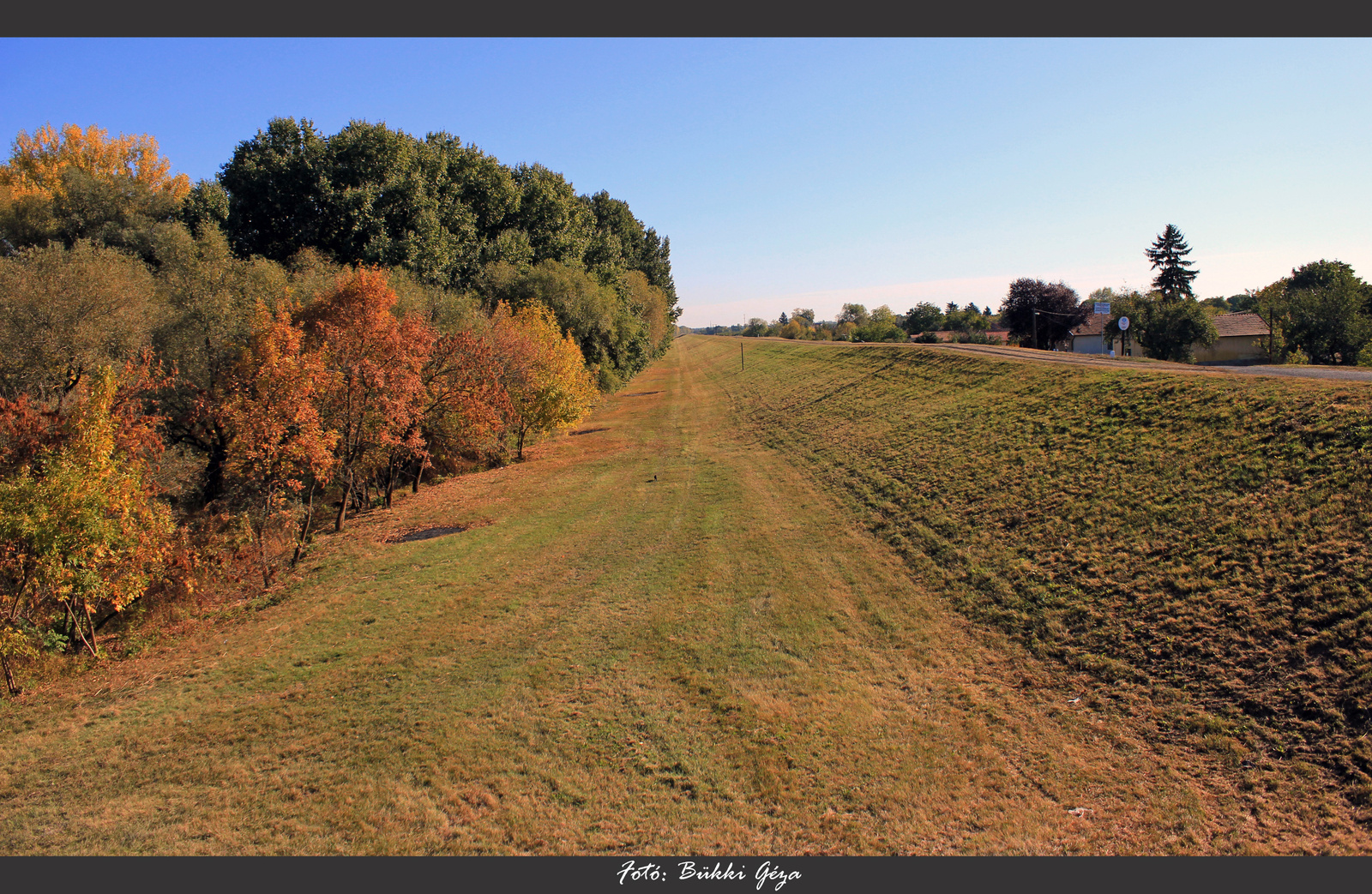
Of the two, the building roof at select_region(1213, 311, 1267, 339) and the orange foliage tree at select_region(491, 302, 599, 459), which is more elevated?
the building roof at select_region(1213, 311, 1267, 339)

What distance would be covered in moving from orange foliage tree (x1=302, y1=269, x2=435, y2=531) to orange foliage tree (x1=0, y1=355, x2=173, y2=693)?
641 centimetres

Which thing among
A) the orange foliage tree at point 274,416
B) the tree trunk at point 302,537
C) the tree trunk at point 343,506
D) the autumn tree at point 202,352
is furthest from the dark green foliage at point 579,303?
the orange foliage tree at point 274,416

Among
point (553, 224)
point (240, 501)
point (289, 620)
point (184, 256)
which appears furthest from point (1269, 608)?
point (553, 224)

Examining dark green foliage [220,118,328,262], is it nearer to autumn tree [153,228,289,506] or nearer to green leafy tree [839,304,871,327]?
autumn tree [153,228,289,506]

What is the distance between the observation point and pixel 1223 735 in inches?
326

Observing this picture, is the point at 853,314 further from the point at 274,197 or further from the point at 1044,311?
the point at 274,197

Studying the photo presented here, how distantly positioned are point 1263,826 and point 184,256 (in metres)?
32.4

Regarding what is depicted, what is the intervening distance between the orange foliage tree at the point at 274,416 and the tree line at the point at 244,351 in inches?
2.8

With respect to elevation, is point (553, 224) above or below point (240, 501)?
above

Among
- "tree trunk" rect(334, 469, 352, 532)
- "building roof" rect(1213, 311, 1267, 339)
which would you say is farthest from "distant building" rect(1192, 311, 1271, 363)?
"tree trunk" rect(334, 469, 352, 532)

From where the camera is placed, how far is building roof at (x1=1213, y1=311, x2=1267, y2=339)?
55350mm

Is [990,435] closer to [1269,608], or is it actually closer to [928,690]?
[1269,608]

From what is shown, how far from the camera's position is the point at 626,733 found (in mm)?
9500

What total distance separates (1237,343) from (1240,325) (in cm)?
308
